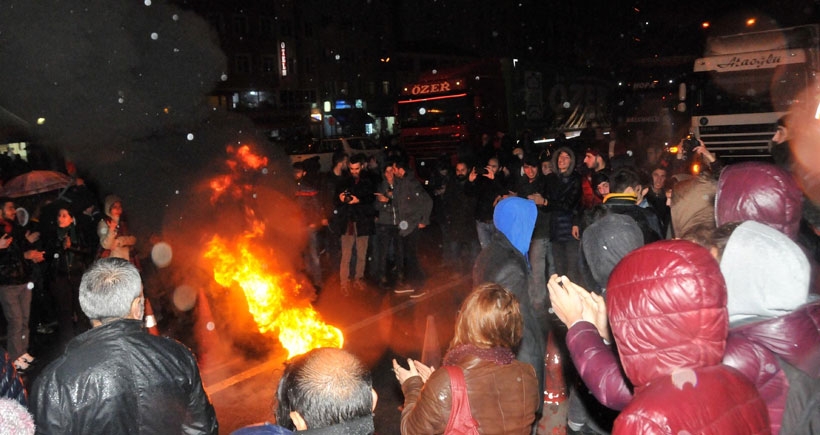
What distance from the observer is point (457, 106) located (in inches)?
797

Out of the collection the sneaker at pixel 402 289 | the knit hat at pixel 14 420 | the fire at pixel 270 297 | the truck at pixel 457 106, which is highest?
the truck at pixel 457 106

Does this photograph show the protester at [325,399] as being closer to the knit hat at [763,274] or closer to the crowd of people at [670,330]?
the crowd of people at [670,330]

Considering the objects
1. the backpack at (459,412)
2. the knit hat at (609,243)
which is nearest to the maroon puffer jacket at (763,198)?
the knit hat at (609,243)

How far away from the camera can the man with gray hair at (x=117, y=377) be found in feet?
9.34

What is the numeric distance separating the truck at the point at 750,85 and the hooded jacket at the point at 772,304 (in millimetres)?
12398

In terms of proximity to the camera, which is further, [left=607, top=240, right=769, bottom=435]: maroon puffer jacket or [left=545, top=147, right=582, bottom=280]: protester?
[left=545, top=147, right=582, bottom=280]: protester

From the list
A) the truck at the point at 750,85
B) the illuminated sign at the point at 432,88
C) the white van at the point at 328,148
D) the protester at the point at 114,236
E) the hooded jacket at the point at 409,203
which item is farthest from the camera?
the white van at the point at 328,148

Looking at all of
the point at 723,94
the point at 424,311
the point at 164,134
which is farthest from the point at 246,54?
the point at 424,311

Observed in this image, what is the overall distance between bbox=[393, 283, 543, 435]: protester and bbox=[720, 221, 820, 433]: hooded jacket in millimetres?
1003

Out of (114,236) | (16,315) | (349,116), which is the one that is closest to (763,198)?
(114,236)

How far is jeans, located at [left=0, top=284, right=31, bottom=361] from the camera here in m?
7.03

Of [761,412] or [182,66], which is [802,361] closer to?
[761,412]

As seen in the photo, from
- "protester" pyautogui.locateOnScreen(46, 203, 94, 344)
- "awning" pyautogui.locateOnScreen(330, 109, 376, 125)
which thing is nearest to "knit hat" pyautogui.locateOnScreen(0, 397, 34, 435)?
"protester" pyautogui.locateOnScreen(46, 203, 94, 344)

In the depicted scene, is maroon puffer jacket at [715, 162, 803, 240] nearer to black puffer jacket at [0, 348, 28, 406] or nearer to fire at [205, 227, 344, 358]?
black puffer jacket at [0, 348, 28, 406]
